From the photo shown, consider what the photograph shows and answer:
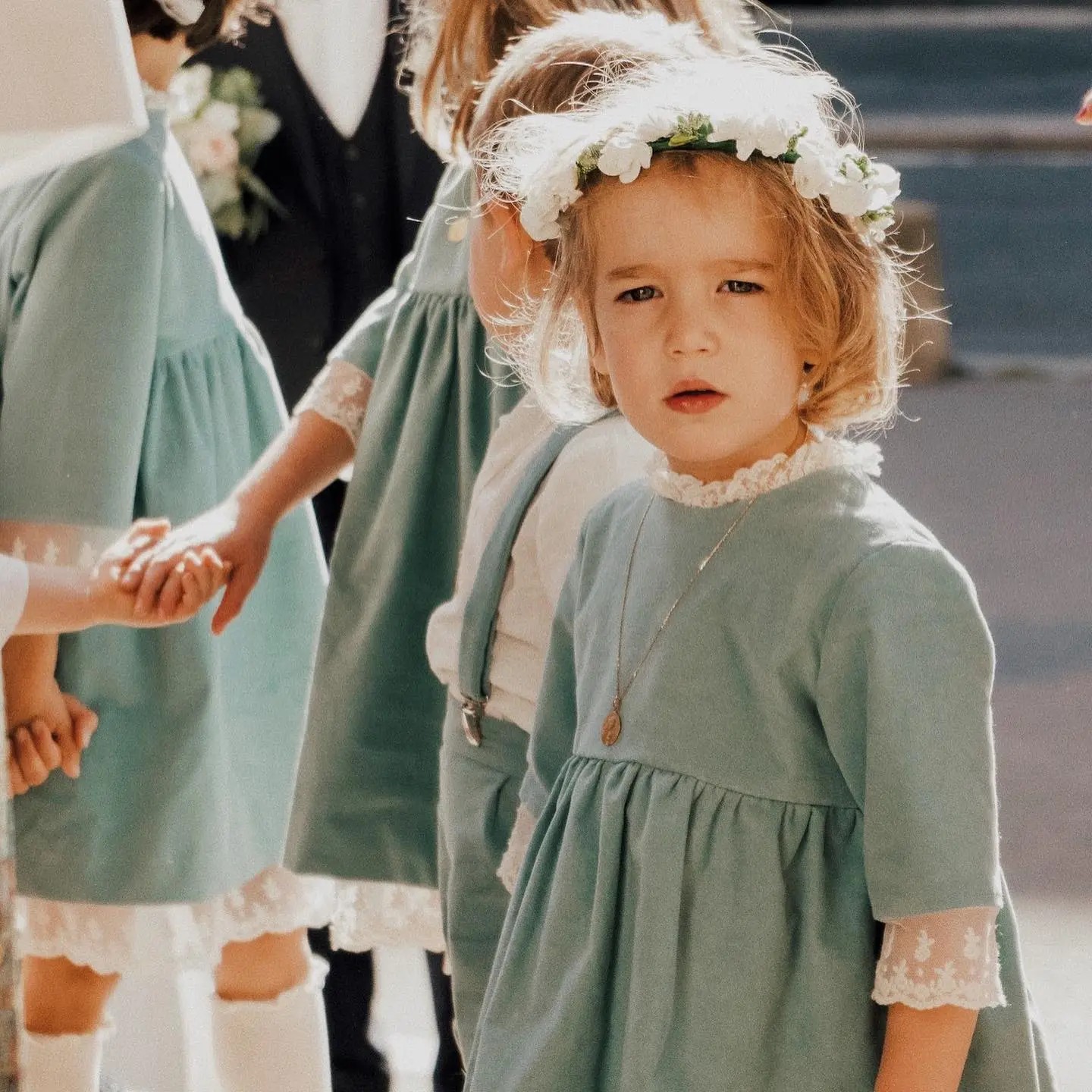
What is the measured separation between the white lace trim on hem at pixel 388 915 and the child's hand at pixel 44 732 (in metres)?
0.27

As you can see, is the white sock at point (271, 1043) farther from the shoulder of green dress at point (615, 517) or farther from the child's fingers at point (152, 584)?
the shoulder of green dress at point (615, 517)

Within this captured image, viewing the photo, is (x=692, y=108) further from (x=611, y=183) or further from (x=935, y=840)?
(x=935, y=840)

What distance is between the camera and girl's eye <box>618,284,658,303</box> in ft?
3.74

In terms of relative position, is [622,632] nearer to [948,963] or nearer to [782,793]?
[782,793]

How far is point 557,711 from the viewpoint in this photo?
1285 millimetres

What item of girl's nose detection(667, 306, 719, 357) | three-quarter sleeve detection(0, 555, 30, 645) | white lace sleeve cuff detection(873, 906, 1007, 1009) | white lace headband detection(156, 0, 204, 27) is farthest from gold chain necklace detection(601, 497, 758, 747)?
white lace headband detection(156, 0, 204, 27)

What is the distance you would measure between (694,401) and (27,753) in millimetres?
823

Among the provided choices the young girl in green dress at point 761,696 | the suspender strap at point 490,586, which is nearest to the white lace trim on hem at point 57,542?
the suspender strap at point 490,586

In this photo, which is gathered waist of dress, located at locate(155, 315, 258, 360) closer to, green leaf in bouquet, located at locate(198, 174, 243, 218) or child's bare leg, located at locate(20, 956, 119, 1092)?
child's bare leg, located at locate(20, 956, 119, 1092)

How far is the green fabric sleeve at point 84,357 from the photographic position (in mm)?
1657

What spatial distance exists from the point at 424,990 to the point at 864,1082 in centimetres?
126

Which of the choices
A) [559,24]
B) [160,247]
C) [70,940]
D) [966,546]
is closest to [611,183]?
[559,24]

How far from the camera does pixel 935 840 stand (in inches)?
40.4

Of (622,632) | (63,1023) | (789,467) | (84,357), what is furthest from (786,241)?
(63,1023)
